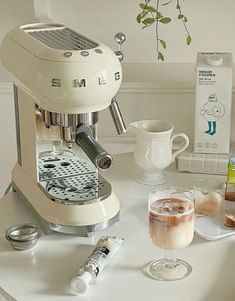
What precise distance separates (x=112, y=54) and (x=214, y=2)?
89cm

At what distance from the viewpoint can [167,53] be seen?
7.51 ft

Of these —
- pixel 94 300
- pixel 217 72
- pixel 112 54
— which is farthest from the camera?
pixel 217 72

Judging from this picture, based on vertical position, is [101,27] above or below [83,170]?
above

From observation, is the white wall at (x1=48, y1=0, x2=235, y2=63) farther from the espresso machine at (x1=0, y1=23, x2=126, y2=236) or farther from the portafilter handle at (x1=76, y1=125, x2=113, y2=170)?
the portafilter handle at (x1=76, y1=125, x2=113, y2=170)

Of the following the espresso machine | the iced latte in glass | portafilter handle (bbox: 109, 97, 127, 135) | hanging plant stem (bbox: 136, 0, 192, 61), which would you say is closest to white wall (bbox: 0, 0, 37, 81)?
hanging plant stem (bbox: 136, 0, 192, 61)

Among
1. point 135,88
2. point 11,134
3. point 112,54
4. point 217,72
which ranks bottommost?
point 11,134

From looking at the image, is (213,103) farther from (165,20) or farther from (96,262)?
(96,262)

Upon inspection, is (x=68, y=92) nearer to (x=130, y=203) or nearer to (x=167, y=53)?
(x=130, y=203)

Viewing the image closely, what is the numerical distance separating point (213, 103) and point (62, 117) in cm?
54

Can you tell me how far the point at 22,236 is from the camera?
147cm

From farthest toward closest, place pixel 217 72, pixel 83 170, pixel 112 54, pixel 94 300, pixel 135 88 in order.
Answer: pixel 135 88, pixel 217 72, pixel 83 170, pixel 112 54, pixel 94 300

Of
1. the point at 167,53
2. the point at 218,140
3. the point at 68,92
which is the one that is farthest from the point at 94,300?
the point at 167,53

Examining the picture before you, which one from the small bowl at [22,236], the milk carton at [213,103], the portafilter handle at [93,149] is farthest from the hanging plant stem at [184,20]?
the small bowl at [22,236]

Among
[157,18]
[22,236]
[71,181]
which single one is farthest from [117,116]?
[157,18]
